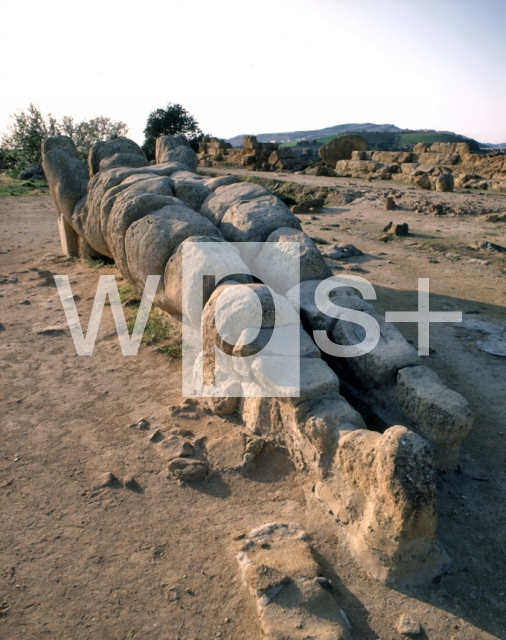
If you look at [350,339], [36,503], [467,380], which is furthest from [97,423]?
[467,380]

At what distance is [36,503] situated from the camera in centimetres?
322

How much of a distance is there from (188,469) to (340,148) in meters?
17.8

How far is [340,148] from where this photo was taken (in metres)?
19.2

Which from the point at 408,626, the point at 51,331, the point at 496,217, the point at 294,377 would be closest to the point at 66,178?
the point at 51,331

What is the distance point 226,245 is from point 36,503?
264cm

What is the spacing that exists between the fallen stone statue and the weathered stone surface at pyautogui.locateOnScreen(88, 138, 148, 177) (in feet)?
4.88

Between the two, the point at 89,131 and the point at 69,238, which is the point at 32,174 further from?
the point at 69,238

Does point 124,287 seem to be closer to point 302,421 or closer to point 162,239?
point 162,239

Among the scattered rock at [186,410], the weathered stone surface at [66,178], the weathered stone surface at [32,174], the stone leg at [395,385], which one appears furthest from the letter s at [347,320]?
the weathered stone surface at [32,174]

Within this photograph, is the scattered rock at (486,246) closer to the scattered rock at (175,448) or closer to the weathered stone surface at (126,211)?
the weathered stone surface at (126,211)

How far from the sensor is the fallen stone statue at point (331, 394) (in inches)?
102

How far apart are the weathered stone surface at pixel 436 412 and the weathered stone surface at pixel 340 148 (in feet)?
56.0

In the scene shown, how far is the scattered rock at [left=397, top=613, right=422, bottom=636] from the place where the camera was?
236 centimetres

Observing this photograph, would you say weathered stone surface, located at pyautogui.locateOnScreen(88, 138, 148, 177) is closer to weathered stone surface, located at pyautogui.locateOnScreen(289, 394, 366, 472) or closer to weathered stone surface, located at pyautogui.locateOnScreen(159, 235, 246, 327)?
weathered stone surface, located at pyautogui.locateOnScreen(159, 235, 246, 327)
